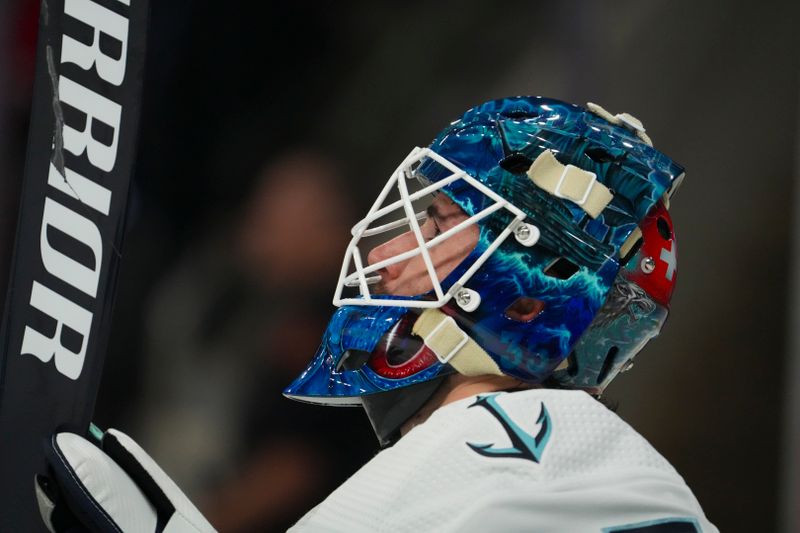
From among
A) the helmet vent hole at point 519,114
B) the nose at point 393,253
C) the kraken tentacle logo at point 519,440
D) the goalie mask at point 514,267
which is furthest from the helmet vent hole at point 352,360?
the helmet vent hole at point 519,114

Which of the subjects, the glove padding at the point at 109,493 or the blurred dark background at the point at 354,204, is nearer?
the glove padding at the point at 109,493

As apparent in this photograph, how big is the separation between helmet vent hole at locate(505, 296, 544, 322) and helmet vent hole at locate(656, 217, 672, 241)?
204mm

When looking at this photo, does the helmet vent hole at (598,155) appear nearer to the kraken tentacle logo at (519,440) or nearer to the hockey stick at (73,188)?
the kraken tentacle logo at (519,440)

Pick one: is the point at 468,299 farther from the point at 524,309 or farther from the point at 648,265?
the point at 648,265

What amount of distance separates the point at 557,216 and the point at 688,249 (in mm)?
614

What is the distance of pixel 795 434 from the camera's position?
5.30ft

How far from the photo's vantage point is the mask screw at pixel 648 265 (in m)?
1.19

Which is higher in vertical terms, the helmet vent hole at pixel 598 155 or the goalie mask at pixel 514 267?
the helmet vent hole at pixel 598 155

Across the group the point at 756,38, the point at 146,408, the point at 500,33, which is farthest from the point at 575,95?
the point at 146,408

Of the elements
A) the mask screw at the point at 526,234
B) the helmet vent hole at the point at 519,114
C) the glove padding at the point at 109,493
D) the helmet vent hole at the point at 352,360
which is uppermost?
the helmet vent hole at the point at 519,114

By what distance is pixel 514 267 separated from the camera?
114cm

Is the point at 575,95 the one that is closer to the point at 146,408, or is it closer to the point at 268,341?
the point at 268,341

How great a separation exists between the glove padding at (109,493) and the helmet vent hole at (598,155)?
65 centimetres

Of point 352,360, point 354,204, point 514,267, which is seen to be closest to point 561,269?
point 514,267
